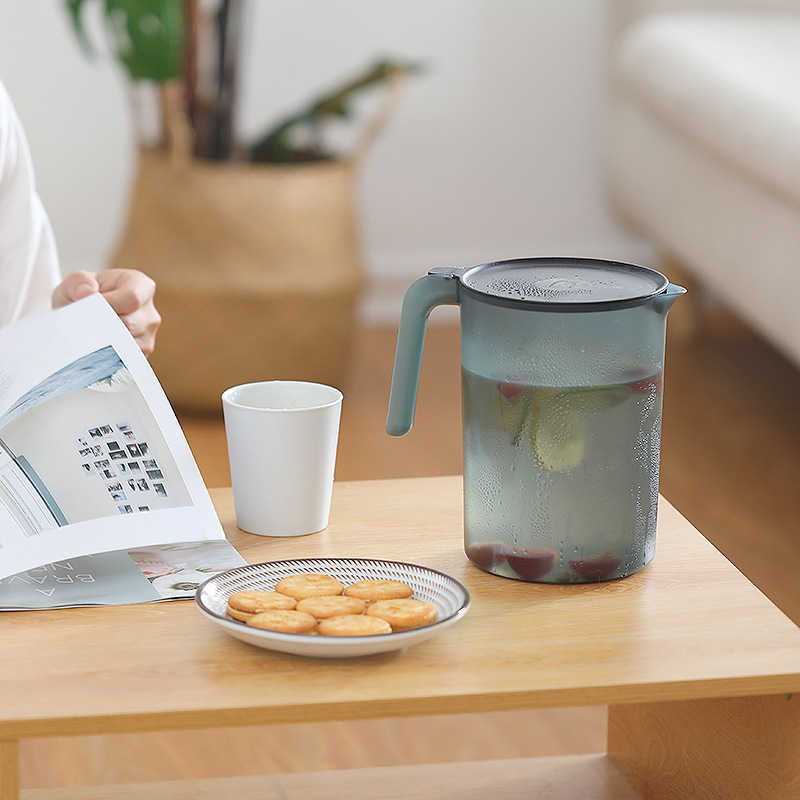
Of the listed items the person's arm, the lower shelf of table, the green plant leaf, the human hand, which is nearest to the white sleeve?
the person's arm

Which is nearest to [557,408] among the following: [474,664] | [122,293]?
[474,664]

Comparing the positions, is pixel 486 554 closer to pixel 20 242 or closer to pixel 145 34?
pixel 20 242

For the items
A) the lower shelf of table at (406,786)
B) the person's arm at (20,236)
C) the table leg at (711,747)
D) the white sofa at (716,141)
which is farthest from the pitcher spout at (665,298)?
the white sofa at (716,141)

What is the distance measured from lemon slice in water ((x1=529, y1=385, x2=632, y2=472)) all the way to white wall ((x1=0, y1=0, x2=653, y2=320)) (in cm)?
200

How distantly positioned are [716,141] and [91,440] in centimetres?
133

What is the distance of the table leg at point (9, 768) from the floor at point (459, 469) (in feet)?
1.88

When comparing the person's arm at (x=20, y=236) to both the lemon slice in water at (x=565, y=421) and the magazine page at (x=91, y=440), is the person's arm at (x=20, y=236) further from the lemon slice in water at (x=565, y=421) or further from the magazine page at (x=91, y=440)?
the lemon slice in water at (x=565, y=421)

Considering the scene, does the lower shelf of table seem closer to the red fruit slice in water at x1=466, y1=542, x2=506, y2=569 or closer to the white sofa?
the red fruit slice in water at x1=466, y1=542, x2=506, y2=569

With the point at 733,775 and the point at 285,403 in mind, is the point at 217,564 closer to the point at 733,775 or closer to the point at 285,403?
the point at 285,403

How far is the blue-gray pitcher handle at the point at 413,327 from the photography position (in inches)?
28.6

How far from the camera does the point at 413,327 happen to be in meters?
0.73

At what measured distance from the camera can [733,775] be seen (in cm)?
75

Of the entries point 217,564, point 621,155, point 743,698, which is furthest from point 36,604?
point 621,155

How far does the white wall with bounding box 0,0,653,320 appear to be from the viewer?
2.54 metres
